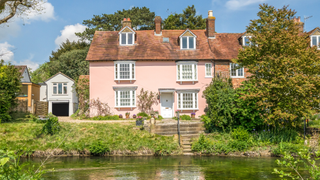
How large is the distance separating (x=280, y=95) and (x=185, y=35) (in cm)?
1344

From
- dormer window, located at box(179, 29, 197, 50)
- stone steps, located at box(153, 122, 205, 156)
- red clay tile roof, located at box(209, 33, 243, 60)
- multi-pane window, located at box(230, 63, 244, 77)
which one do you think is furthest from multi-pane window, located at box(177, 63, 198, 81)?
stone steps, located at box(153, 122, 205, 156)

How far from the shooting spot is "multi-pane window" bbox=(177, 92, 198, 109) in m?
26.7

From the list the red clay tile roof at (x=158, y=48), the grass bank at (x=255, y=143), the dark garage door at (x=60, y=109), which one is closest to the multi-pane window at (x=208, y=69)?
the red clay tile roof at (x=158, y=48)

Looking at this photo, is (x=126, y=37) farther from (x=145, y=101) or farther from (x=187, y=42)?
(x=145, y=101)

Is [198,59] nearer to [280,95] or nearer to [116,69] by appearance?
[116,69]

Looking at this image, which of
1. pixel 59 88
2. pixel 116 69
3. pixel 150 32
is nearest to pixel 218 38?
pixel 150 32

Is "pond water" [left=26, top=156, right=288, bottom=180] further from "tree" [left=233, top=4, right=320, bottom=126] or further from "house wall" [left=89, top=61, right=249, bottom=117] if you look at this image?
"house wall" [left=89, top=61, right=249, bottom=117]

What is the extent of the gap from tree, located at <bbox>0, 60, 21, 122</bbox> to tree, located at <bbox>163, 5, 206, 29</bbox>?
86.8ft

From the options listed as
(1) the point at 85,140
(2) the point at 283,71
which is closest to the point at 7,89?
(1) the point at 85,140

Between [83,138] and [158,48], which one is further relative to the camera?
[158,48]

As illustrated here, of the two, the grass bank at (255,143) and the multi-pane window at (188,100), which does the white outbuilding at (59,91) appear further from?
the grass bank at (255,143)

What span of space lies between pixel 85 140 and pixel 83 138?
37 centimetres

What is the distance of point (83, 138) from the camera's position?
59.0 feet

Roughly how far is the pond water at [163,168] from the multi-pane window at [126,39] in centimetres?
1492
